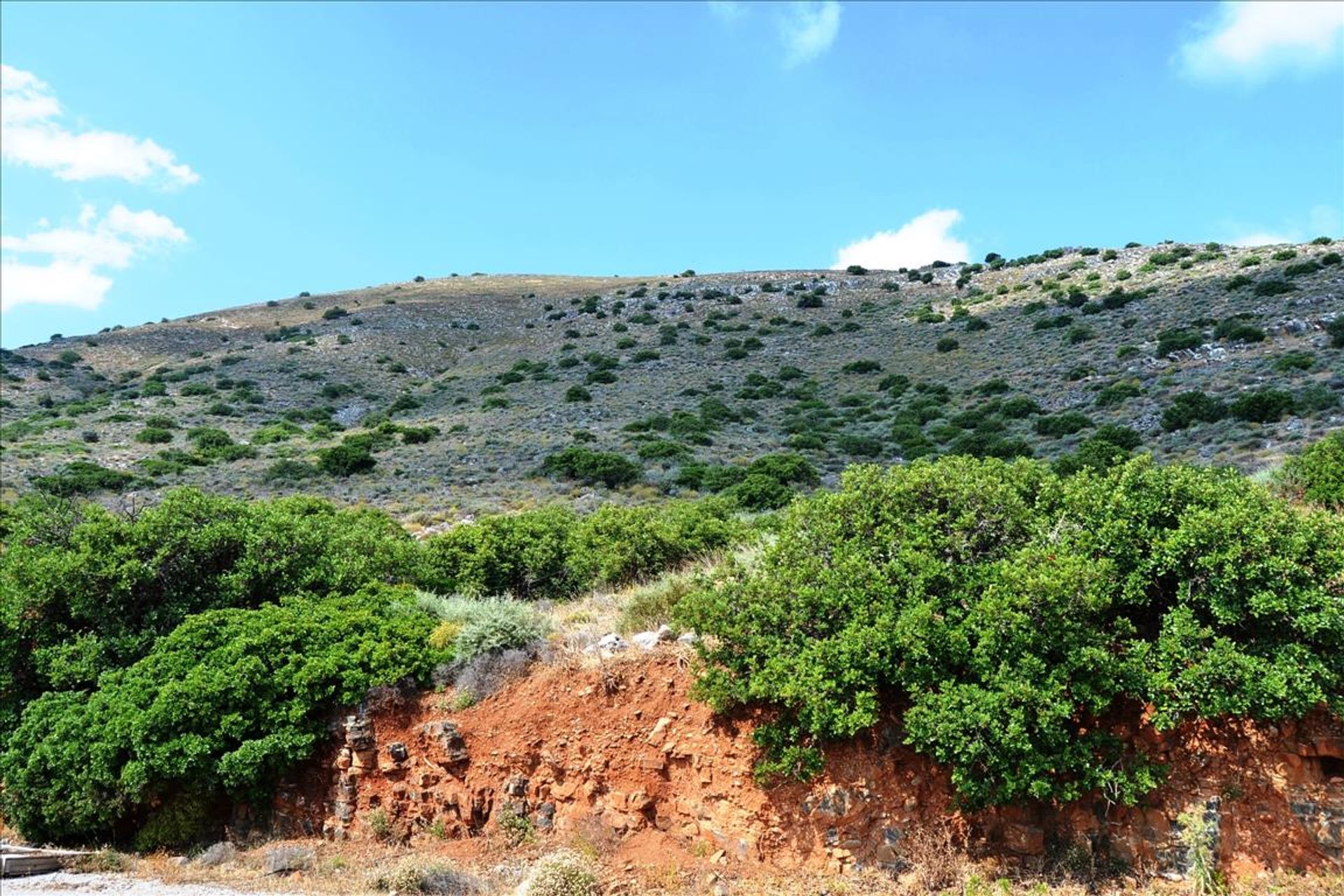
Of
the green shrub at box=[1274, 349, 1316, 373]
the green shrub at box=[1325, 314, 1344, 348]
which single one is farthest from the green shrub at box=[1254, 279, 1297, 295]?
the green shrub at box=[1274, 349, 1316, 373]

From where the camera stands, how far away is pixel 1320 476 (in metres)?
12.0

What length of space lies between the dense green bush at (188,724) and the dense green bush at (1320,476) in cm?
1226

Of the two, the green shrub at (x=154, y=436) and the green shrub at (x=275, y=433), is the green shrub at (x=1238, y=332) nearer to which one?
the green shrub at (x=275, y=433)

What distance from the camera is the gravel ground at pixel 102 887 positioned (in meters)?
7.67

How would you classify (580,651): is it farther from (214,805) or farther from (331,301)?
(331,301)

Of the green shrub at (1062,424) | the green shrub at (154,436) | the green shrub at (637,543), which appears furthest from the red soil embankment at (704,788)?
the green shrub at (154,436)

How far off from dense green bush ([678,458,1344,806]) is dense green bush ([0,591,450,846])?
4.32m

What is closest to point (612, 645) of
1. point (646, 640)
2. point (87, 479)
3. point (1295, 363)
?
point (646, 640)

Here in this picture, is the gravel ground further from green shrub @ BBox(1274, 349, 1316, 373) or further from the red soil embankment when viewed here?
green shrub @ BBox(1274, 349, 1316, 373)

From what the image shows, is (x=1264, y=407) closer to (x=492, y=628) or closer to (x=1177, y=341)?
(x=1177, y=341)

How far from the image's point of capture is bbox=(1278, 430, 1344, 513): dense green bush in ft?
38.1

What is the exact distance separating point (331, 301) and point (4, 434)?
38889mm

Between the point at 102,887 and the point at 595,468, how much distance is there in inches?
773

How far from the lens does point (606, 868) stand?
765 centimetres
